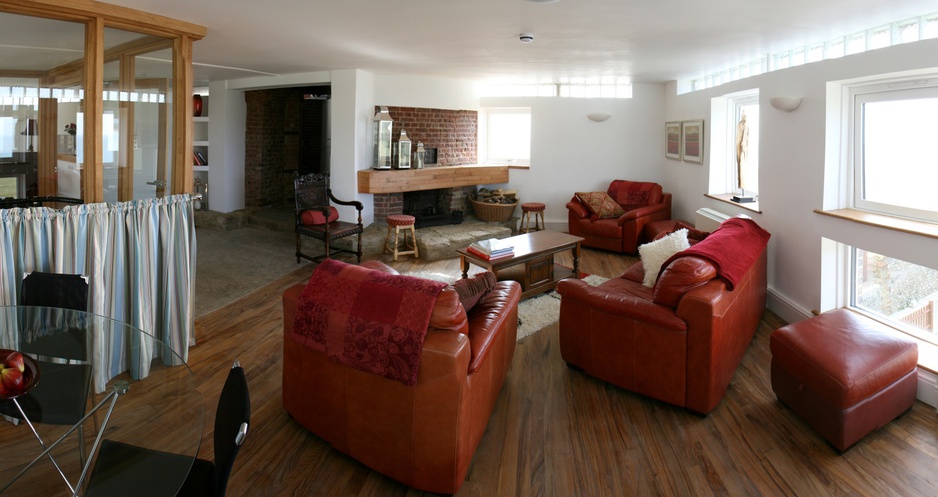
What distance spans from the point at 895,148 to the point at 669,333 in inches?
92.0

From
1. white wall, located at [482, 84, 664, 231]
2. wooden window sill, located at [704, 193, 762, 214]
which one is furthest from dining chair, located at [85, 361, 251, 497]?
white wall, located at [482, 84, 664, 231]

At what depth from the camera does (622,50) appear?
521 centimetres

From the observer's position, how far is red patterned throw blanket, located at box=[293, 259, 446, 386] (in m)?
2.34

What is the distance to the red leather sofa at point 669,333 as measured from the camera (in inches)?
118

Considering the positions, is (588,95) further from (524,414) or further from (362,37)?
(524,414)

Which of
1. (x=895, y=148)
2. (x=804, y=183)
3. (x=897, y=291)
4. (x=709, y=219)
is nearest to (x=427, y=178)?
(x=709, y=219)

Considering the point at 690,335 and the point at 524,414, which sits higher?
the point at 690,335

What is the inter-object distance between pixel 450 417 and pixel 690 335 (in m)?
1.45

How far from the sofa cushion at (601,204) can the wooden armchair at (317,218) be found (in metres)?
3.10

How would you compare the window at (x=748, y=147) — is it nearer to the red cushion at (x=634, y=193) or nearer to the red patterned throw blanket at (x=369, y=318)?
the red cushion at (x=634, y=193)

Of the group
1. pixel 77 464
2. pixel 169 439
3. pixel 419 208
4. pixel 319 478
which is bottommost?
pixel 319 478

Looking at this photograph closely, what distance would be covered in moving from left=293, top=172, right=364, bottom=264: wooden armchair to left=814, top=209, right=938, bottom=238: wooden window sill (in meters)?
4.57

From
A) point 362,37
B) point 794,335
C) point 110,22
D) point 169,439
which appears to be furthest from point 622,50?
point 169,439

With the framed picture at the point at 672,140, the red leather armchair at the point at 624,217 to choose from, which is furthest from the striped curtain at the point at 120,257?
the framed picture at the point at 672,140
